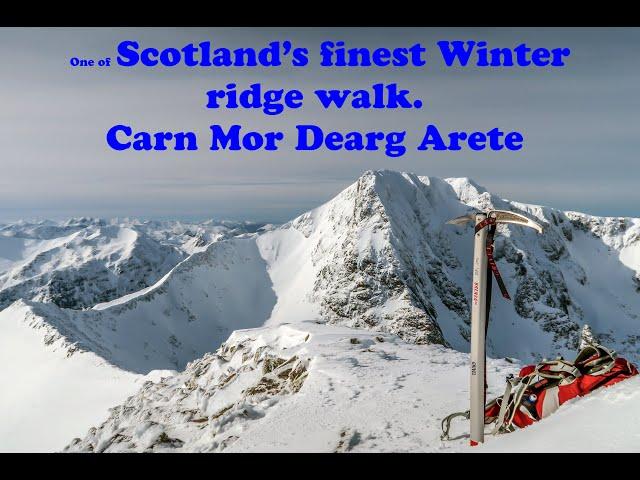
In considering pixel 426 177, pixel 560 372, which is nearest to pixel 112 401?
pixel 560 372

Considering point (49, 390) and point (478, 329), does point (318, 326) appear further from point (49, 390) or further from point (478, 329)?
point (49, 390)

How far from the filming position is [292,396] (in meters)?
15.2

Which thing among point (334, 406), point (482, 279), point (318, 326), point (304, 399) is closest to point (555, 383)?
point (482, 279)

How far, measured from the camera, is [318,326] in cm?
2534

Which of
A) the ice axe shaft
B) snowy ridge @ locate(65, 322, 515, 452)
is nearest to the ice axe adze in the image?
the ice axe shaft

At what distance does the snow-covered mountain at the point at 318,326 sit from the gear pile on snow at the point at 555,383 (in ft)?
6.13

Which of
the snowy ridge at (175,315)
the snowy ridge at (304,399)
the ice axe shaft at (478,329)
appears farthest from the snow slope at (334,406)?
the snowy ridge at (175,315)

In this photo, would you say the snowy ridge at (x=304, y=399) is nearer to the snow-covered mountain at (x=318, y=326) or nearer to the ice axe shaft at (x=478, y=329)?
the snow-covered mountain at (x=318, y=326)

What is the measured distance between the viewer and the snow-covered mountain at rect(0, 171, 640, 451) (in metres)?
14.5

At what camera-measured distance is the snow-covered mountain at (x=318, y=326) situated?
14469 millimetres

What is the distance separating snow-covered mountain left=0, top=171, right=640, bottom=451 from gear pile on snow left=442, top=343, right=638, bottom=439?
1870mm

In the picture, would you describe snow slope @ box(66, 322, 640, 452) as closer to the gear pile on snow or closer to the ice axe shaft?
the gear pile on snow
